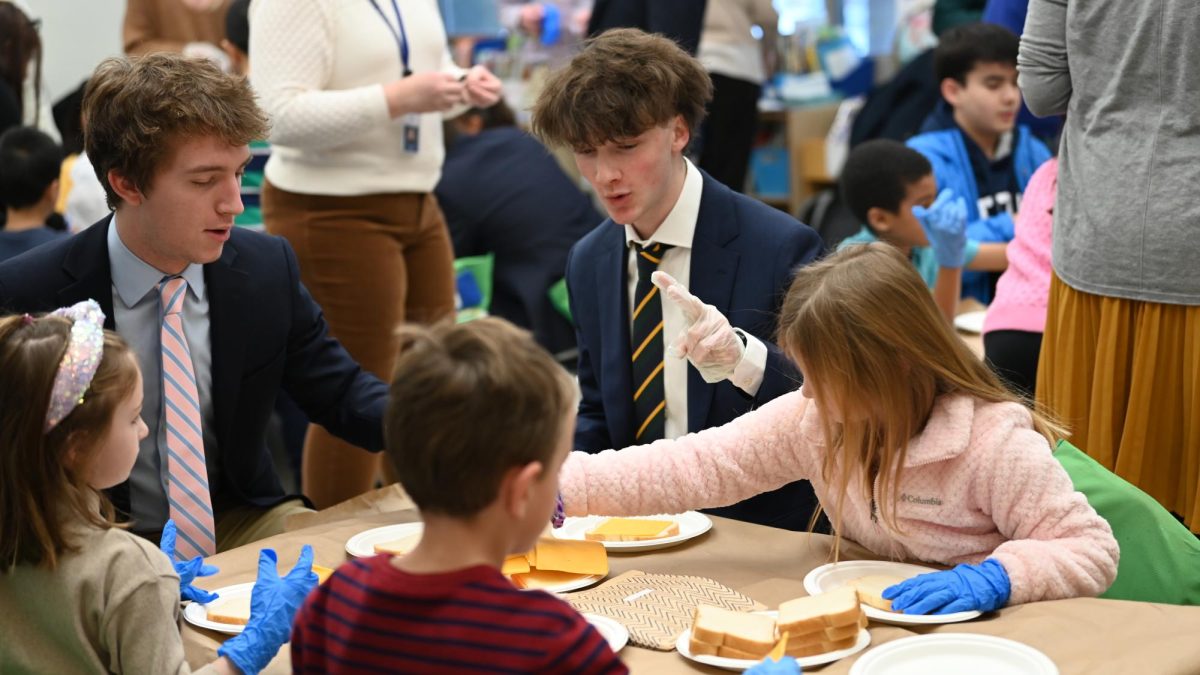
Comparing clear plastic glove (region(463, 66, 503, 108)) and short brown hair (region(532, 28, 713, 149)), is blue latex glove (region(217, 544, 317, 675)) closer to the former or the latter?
short brown hair (region(532, 28, 713, 149))

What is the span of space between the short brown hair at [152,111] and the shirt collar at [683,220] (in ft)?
2.33

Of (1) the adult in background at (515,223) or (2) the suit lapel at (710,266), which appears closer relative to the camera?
(2) the suit lapel at (710,266)

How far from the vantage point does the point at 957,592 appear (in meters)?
1.57

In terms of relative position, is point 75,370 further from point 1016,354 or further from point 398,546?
point 1016,354

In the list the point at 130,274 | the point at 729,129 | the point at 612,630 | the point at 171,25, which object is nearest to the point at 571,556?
the point at 612,630

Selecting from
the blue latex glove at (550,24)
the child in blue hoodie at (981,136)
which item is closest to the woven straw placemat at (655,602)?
the child in blue hoodie at (981,136)

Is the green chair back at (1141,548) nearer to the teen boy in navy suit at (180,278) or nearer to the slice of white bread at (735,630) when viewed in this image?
the slice of white bread at (735,630)

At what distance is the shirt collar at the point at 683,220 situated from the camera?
235 centimetres

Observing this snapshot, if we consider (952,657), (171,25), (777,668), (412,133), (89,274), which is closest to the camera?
(777,668)

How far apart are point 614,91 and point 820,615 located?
3.54 ft

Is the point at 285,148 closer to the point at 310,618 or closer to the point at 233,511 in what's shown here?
the point at 233,511

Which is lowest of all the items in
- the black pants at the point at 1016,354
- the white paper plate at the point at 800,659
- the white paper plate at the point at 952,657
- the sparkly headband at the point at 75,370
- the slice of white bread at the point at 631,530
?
the black pants at the point at 1016,354

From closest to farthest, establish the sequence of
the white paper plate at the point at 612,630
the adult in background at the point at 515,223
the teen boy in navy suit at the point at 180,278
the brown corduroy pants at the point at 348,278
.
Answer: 1. the white paper plate at the point at 612,630
2. the teen boy in navy suit at the point at 180,278
3. the brown corduroy pants at the point at 348,278
4. the adult in background at the point at 515,223

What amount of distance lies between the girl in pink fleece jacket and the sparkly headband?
2.85 feet
